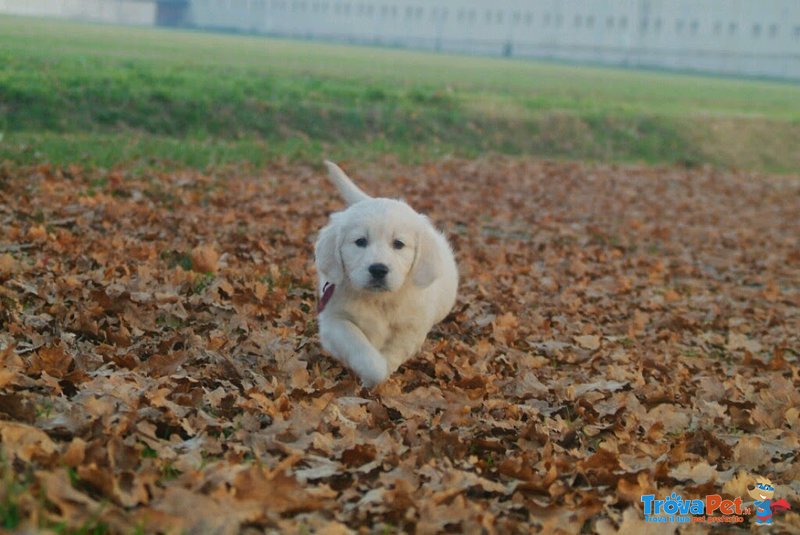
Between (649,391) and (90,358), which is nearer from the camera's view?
(90,358)

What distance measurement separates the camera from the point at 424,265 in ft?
17.3

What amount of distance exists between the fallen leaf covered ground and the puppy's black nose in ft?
1.77

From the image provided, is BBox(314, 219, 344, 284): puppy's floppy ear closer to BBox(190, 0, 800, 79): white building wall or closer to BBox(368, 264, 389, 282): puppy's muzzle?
BBox(368, 264, 389, 282): puppy's muzzle

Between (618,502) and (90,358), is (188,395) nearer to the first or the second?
(90,358)

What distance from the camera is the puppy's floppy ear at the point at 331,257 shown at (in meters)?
5.22

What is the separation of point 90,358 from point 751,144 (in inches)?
1062

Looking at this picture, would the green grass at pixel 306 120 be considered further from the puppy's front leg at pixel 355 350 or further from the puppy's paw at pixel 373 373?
the puppy's paw at pixel 373 373

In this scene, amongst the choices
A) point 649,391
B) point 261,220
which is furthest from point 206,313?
point 261,220

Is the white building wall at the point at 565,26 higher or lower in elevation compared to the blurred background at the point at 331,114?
higher

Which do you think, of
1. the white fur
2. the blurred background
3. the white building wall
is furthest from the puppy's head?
the white building wall

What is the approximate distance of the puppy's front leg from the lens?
490 centimetres

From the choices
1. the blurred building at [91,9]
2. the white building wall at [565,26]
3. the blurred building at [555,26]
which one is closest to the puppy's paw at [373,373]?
the blurred building at [91,9]

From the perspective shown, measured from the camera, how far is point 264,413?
13.7 feet

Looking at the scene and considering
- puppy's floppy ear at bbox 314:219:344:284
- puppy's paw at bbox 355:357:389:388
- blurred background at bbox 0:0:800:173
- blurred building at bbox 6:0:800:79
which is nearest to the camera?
puppy's paw at bbox 355:357:389:388
